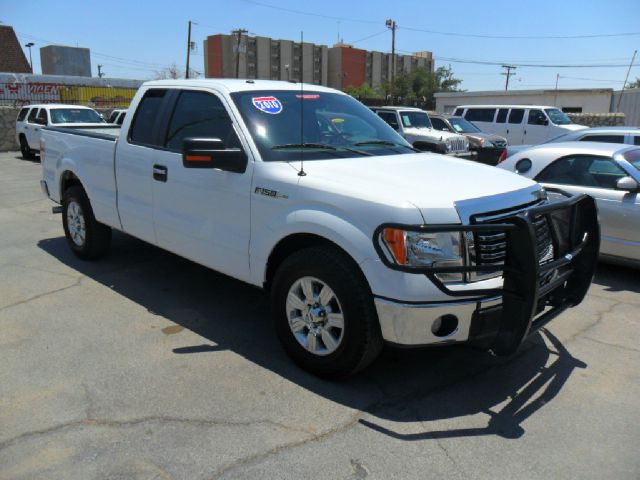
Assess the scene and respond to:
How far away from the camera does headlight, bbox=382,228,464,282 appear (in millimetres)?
3123

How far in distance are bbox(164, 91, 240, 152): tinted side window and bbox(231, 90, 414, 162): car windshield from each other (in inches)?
6.9

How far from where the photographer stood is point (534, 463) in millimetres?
2891

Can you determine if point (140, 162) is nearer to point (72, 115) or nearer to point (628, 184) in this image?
point (628, 184)

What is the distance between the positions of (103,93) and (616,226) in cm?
3467

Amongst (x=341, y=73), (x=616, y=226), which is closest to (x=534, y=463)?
(x=616, y=226)

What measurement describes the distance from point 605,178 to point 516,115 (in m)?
15.6

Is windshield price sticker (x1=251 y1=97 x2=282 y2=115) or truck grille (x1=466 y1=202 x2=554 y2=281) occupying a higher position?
windshield price sticker (x1=251 y1=97 x2=282 y2=115)

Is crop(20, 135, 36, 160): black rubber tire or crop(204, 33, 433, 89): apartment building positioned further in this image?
crop(204, 33, 433, 89): apartment building

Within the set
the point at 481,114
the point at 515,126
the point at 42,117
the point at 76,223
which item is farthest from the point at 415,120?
the point at 76,223

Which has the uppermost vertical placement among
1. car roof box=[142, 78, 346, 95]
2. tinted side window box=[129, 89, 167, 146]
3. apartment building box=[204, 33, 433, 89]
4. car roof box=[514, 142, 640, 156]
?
apartment building box=[204, 33, 433, 89]

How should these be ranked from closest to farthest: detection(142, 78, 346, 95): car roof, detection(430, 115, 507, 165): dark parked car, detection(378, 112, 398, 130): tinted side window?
1. detection(142, 78, 346, 95): car roof
2. detection(378, 112, 398, 130): tinted side window
3. detection(430, 115, 507, 165): dark parked car

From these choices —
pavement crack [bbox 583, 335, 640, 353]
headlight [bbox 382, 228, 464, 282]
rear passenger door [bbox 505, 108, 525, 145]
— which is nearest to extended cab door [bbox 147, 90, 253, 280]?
headlight [bbox 382, 228, 464, 282]

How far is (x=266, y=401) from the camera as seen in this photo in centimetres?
345

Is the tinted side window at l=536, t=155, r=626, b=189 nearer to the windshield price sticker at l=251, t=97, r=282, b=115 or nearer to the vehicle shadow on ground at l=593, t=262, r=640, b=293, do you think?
the vehicle shadow on ground at l=593, t=262, r=640, b=293
